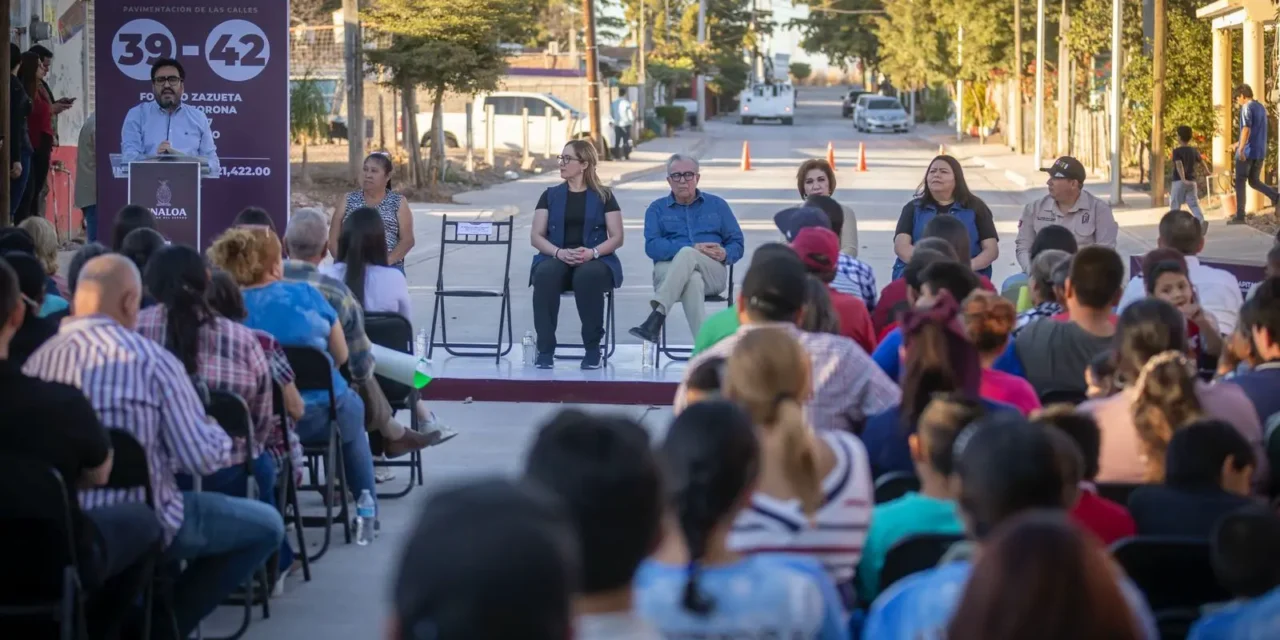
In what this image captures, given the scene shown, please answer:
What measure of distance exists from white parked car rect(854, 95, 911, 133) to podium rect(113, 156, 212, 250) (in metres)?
56.7

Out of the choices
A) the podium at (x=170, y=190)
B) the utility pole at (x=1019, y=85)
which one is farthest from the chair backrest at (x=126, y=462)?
the utility pole at (x=1019, y=85)

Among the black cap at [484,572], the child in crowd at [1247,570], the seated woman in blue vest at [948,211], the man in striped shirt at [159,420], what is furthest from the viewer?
the seated woman in blue vest at [948,211]

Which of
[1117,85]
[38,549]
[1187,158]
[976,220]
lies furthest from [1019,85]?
[38,549]

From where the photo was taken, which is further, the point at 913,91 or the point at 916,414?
the point at 913,91

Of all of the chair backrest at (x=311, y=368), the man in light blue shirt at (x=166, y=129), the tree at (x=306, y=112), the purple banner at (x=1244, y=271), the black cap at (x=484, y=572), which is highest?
the tree at (x=306, y=112)

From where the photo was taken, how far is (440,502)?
6.34ft

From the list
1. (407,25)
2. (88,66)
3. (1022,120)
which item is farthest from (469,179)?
(1022,120)

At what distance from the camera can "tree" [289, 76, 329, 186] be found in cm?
2902

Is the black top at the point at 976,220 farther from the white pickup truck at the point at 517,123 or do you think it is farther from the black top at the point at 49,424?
the white pickup truck at the point at 517,123

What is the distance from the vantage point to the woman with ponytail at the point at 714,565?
10.1 ft

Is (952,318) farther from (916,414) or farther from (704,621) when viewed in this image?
(704,621)

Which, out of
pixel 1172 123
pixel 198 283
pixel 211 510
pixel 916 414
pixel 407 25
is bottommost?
pixel 211 510

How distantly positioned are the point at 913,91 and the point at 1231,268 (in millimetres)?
68105

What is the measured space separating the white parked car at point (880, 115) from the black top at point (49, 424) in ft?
207
